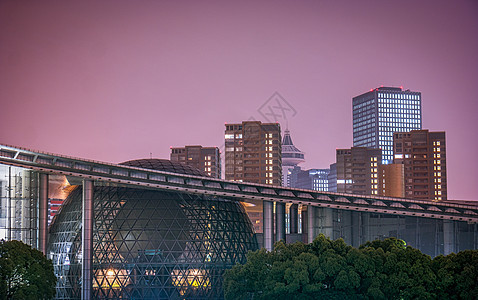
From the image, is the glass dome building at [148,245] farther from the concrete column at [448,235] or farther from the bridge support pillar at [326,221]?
the concrete column at [448,235]

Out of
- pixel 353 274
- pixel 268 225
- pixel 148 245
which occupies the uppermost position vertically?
pixel 268 225

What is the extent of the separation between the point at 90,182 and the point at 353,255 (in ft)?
128

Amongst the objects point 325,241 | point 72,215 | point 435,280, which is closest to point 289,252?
point 325,241

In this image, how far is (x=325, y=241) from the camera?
88.5 m

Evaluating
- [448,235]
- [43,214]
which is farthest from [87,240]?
[448,235]

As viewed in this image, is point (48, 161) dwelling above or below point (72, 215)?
above

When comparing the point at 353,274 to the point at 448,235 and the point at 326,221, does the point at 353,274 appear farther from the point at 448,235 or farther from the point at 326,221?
the point at 448,235

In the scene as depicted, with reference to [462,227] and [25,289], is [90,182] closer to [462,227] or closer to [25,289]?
[25,289]

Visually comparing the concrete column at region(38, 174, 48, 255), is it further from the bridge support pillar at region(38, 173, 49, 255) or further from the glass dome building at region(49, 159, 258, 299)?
the glass dome building at region(49, 159, 258, 299)

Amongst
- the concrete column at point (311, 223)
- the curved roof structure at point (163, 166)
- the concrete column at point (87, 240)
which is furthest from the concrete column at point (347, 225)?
the concrete column at point (87, 240)

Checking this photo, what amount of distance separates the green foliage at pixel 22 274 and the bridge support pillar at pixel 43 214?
50.1 feet

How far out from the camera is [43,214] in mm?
103188

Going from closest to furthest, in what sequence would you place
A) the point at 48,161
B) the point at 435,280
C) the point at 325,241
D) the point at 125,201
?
the point at 435,280 < the point at 325,241 < the point at 48,161 < the point at 125,201

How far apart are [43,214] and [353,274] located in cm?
Answer: 4579
